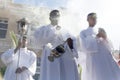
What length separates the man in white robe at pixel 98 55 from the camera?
799cm

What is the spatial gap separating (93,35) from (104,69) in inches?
24.3

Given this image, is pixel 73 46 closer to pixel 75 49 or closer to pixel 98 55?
pixel 75 49

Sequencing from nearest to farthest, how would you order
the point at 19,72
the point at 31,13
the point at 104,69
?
the point at 104,69
the point at 19,72
the point at 31,13

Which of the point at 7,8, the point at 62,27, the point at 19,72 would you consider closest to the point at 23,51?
the point at 19,72

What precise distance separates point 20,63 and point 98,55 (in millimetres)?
1612

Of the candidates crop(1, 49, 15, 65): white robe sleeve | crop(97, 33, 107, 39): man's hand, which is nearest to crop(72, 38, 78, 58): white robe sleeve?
crop(97, 33, 107, 39): man's hand

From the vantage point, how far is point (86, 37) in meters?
8.08

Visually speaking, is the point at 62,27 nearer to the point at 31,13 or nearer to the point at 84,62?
the point at 84,62

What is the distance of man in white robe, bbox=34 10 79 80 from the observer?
787 centimetres

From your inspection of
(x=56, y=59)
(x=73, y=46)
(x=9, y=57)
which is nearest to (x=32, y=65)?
(x=9, y=57)

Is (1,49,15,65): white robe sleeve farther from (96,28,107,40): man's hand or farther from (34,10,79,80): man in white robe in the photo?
(96,28,107,40): man's hand

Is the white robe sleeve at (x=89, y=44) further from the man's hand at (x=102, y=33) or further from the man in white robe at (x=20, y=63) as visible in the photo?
the man in white robe at (x=20, y=63)

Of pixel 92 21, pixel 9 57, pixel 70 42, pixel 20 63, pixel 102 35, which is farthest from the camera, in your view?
pixel 20 63

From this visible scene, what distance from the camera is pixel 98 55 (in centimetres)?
806
